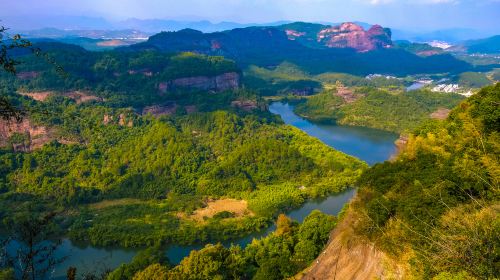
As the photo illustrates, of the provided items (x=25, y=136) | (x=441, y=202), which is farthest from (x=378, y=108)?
(x=441, y=202)

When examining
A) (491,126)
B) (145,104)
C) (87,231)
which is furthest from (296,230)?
(145,104)

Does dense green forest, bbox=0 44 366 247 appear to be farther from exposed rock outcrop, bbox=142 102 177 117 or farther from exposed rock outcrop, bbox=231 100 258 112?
exposed rock outcrop, bbox=142 102 177 117

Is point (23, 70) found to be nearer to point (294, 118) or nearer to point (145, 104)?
point (145, 104)

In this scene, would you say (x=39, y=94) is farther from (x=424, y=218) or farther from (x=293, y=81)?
(x=293, y=81)

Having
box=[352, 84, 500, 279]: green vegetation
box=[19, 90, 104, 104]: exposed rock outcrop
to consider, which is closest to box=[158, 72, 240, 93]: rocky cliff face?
box=[19, 90, 104, 104]: exposed rock outcrop

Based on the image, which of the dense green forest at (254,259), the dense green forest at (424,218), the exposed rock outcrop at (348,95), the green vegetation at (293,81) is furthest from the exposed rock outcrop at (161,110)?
the exposed rock outcrop at (348,95)
